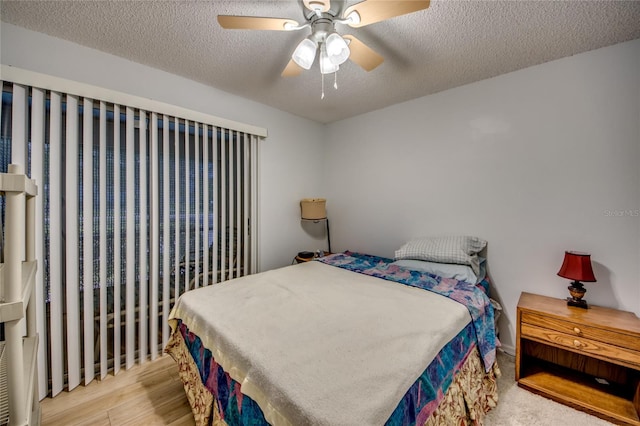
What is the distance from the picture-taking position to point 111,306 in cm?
201

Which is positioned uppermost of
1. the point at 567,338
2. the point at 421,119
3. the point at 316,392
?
the point at 421,119

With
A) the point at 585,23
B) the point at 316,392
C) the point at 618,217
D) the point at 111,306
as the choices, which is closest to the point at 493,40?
the point at 585,23

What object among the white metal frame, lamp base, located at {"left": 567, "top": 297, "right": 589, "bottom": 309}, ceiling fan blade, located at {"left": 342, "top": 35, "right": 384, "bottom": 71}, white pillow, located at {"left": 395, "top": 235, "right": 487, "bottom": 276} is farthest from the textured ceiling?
lamp base, located at {"left": 567, "top": 297, "right": 589, "bottom": 309}

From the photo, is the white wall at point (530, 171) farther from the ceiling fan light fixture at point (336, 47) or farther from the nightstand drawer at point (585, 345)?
the ceiling fan light fixture at point (336, 47)

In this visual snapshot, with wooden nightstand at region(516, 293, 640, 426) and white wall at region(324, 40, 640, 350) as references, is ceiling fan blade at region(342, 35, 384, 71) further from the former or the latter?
wooden nightstand at region(516, 293, 640, 426)

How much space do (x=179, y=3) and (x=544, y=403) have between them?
3326 millimetres

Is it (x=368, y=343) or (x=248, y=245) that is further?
(x=248, y=245)

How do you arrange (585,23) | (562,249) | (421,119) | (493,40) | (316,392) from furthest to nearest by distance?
(421,119), (562,249), (493,40), (585,23), (316,392)

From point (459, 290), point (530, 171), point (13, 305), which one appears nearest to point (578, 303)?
point (459, 290)

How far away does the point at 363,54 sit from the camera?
1.59 meters

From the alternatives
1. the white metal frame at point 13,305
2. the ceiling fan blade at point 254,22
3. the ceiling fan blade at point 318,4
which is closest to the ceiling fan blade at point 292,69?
the ceiling fan blade at point 254,22

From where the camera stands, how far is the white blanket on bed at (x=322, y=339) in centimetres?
87

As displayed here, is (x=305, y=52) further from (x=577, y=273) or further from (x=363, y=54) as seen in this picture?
(x=577, y=273)

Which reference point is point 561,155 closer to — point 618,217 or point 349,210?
point 618,217
